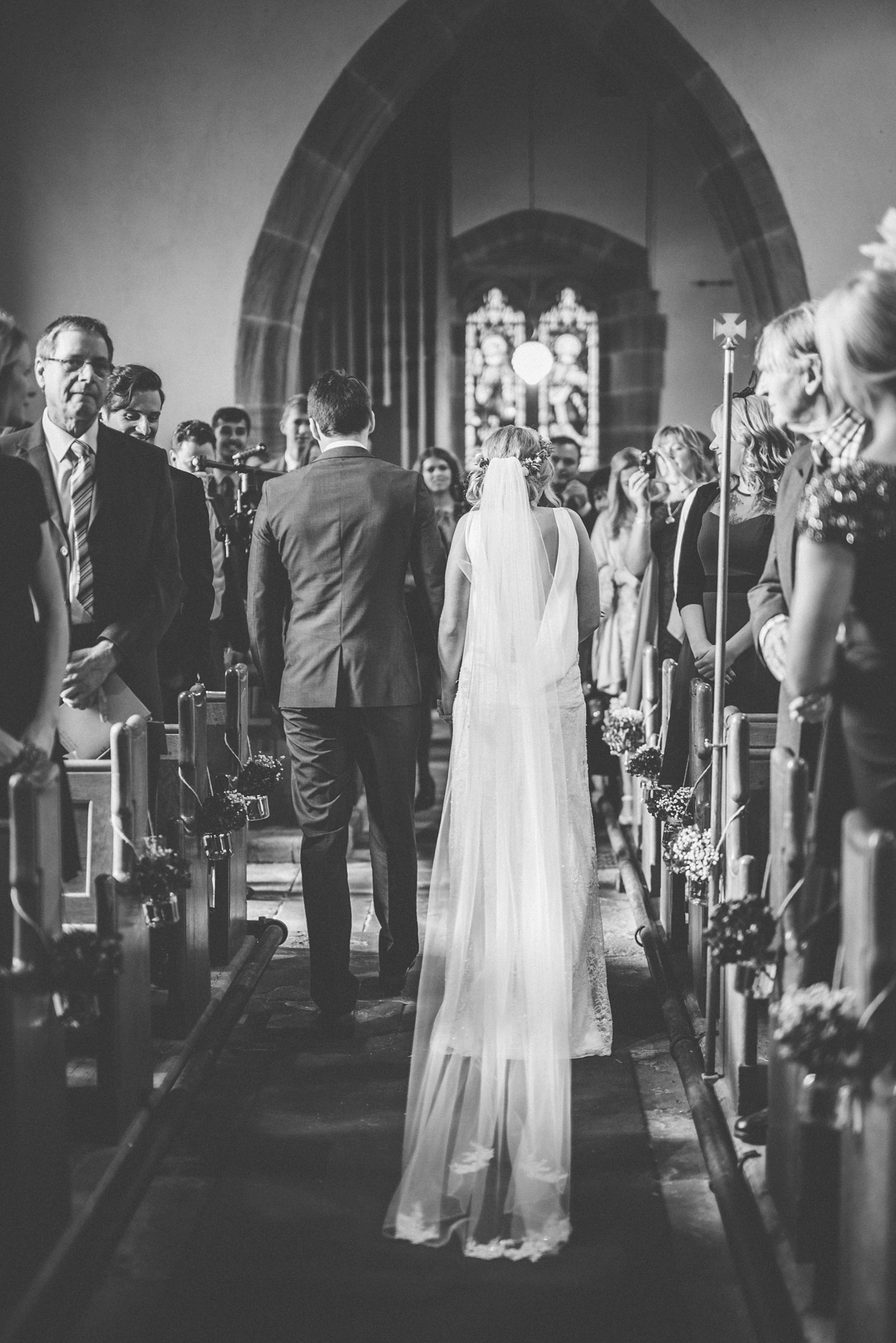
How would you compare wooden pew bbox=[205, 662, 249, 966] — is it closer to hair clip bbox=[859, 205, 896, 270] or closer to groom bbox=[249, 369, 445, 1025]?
groom bbox=[249, 369, 445, 1025]

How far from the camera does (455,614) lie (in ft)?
12.7

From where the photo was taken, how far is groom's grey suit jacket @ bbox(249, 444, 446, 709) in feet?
12.1

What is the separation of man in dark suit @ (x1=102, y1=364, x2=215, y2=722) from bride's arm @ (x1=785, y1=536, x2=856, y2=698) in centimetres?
254

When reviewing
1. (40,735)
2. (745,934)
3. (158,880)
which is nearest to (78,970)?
(40,735)

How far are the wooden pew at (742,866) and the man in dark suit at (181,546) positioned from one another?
6.18ft

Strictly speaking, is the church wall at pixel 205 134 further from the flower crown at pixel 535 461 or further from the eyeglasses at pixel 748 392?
the flower crown at pixel 535 461

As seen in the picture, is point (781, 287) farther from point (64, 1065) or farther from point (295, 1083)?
point (64, 1065)

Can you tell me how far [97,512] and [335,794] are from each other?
98cm

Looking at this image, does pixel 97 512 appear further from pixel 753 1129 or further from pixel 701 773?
pixel 753 1129

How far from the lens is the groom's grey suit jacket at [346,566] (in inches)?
145

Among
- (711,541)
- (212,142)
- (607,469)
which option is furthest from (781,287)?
(711,541)

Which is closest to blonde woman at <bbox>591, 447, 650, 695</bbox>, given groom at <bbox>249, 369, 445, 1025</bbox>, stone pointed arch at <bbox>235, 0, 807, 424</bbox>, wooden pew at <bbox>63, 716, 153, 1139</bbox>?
stone pointed arch at <bbox>235, 0, 807, 424</bbox>

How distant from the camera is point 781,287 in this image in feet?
25.3

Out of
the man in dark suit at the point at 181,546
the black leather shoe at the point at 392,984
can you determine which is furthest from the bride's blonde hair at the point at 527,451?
the black leather shoe at the point at 392,984
